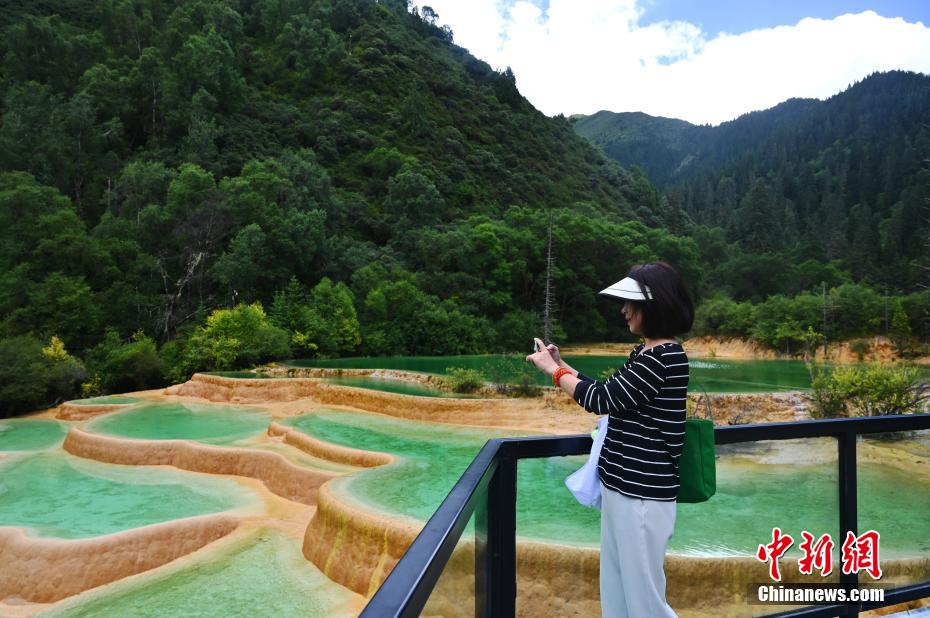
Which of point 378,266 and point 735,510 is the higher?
point 378,266

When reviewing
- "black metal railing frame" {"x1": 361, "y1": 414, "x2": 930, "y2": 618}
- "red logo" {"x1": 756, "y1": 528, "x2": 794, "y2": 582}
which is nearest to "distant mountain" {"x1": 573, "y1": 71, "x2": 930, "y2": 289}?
"black metal railing frame" {"x1": 361, "y1": 414, "x2": 930, "y2": 618}

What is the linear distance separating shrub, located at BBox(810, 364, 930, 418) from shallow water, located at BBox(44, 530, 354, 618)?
10245 millimetres

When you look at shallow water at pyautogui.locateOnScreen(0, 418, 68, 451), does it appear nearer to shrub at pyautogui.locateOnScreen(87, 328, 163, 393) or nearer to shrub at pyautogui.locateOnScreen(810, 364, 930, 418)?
shrub at pyautogui.locateOnScreen(87, 328, 163, 393)

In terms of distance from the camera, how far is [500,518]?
1891 millimetres

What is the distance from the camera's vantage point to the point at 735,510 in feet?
7.83

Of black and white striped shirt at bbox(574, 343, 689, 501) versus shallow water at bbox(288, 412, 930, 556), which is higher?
black and white striped shirt at bbox(574, 343, 689, 501)

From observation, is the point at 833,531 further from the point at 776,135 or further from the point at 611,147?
the point at 611,147

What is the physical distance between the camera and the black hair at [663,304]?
193 cm

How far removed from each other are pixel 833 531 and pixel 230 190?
115 ft

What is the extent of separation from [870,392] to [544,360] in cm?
1187

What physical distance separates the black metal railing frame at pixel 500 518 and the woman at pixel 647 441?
270mm

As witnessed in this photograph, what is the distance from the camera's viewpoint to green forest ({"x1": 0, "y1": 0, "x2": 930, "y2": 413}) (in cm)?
2673

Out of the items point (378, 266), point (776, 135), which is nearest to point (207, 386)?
point (378, 266)

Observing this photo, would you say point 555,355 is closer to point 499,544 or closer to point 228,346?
point 499,544
